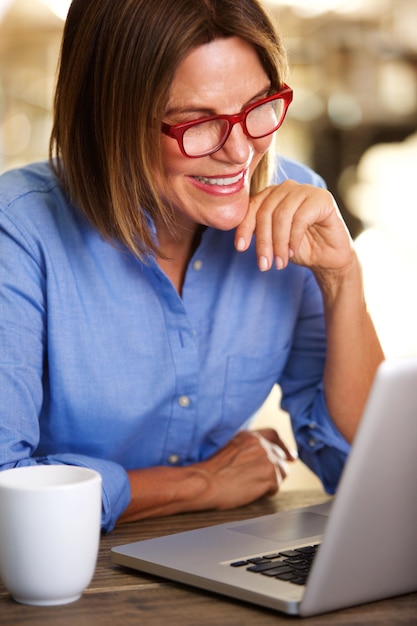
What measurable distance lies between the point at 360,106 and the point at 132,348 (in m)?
4.96

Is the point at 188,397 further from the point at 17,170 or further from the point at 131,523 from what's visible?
the point at 17,170

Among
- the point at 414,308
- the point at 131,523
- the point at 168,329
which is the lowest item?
Result: the point at 414,308

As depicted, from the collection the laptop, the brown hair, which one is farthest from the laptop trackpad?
the brown hair

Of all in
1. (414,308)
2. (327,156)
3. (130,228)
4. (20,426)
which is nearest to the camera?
(20,426)

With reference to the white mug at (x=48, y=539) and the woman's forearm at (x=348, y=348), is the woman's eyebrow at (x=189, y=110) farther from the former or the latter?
the white mug at (x=48, y=539)

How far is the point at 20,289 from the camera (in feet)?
4.03

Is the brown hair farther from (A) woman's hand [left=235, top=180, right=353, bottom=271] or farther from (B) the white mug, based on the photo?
(B) the white mug

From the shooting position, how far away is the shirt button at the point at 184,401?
138 cm

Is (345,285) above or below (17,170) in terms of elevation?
below

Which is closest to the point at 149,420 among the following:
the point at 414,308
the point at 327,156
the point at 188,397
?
the point at 188,397

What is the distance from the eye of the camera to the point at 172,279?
1.43 metres

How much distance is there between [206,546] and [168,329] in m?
0.46

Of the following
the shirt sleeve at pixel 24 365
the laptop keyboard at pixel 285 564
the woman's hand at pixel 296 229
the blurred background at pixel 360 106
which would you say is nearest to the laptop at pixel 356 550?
the laptop keyboard at pixel 285 564

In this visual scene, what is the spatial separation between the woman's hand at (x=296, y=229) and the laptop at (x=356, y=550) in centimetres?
47
